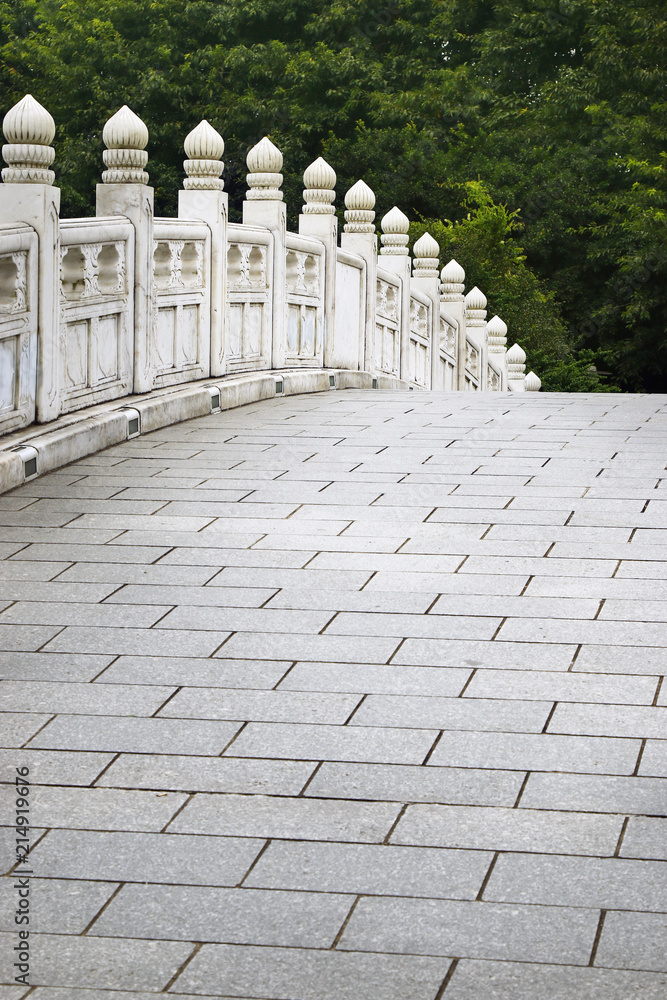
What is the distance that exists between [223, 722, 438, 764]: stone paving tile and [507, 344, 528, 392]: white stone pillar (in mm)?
18418

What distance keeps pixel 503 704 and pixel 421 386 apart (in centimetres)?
1307

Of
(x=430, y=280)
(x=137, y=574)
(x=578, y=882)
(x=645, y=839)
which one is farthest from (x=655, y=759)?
(x=430, y=280)

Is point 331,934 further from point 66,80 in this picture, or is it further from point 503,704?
point 66,80

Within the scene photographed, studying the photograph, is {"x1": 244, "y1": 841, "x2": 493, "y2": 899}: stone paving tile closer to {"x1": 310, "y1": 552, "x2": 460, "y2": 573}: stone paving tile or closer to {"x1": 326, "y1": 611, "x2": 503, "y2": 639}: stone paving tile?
{"x1": 326, "y1": 611, "x2": 503, "y2": 639}: stone paving tile

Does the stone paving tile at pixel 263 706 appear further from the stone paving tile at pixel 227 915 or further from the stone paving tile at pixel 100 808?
the stone paving tile at pixel 227 915

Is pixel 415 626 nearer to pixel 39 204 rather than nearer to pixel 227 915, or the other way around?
pixel 227 915

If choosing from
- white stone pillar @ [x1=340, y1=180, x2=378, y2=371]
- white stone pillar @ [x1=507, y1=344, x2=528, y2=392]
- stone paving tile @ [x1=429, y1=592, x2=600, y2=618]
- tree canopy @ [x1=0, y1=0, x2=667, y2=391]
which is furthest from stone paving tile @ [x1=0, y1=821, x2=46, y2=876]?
tree canopy @ [x1=0, y1=0, x2=667, y2=391]

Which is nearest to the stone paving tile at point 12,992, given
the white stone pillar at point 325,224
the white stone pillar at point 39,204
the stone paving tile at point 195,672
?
the stone paving tile at point 195,672

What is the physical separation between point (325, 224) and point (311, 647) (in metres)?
8.62

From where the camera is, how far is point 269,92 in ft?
110

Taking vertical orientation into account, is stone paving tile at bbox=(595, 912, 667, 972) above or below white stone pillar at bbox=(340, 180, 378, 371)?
below

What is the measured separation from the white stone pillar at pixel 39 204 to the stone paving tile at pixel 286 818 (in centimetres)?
460

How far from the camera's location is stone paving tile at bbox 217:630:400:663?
167 inches

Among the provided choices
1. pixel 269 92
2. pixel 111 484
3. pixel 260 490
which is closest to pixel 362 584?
pixel 260 490
